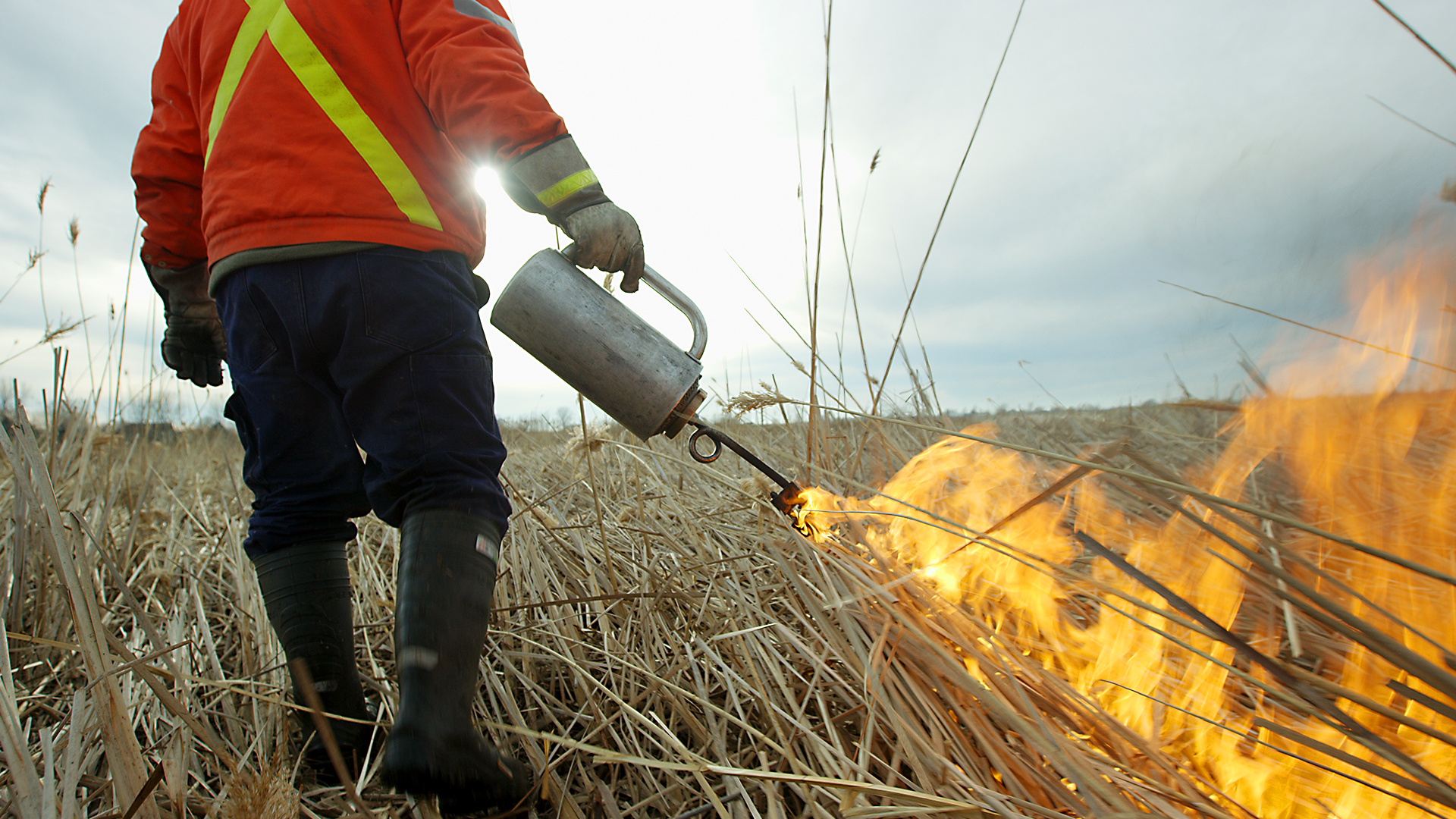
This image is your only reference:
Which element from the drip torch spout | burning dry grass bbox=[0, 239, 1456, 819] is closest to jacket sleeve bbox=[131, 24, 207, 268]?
burning dry grass bbox=[0, 239, 1456, 819]

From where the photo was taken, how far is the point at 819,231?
185 cm

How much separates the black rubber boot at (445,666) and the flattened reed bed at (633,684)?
0.49 ft

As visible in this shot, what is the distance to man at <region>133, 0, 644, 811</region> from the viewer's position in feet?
3.40

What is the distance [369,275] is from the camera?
104 centimetres

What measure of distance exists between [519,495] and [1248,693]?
1623 millimetres

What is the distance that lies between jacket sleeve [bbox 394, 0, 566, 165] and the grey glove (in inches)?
1.1

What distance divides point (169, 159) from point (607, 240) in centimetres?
95

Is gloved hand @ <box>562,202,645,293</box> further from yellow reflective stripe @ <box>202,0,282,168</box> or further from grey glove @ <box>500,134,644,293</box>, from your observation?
yellow reflective stripe @ <box>202,0,282,168</box>

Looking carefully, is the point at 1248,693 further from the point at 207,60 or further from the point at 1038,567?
the point at 207,60

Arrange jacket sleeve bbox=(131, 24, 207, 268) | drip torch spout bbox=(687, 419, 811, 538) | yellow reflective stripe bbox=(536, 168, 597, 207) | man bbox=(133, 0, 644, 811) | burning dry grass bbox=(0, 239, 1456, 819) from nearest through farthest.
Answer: burning dry grass bbox=(0, 239, 1456, 819)
man bbox=(133, 0, 644, 811)
yellow reflective stripe bbox=(536, 168, 597, 207)
jacket sleeve bbox=(131, 24, 207, 268)
drip torch spout bbox=(687, 419, 811, 538)

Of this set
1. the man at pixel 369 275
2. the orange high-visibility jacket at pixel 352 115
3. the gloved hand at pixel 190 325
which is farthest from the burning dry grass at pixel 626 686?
the orange high-visibility jacket at pixel 352 115

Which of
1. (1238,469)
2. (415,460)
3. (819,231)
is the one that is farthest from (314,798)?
(1238,469)

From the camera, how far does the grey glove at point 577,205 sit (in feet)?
3.70

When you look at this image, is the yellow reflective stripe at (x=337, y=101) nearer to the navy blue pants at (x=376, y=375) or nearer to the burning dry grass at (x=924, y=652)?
the navy blue pants at (x=376, y=375)
